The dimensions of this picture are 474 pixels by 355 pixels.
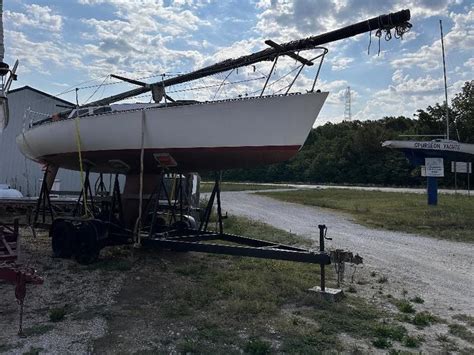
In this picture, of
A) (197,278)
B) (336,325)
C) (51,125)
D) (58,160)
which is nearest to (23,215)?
(58,160)

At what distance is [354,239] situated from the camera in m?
11.0

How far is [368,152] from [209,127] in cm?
5638

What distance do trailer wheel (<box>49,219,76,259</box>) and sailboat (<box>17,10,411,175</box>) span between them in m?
1.19

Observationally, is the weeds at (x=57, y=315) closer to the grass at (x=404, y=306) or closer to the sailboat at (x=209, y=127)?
the sailboat at (x=209, y=127)

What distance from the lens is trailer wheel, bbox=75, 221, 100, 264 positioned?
7.13 m

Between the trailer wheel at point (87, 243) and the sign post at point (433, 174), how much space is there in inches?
603

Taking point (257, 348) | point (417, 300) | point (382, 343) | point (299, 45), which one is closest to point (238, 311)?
point (257, 348)

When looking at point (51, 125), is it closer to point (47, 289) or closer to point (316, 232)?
point (47, 289)

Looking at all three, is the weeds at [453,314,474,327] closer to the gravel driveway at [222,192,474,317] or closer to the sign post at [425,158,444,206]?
the gravel driveway at [222,192,474,317]

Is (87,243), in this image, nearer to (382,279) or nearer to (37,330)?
(37,330)

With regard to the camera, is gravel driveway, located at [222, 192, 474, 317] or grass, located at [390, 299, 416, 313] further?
gravel driveway, located at [222, 192, 474, 317]

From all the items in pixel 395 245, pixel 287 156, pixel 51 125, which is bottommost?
pixel 395 245

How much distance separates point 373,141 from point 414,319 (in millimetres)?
57802

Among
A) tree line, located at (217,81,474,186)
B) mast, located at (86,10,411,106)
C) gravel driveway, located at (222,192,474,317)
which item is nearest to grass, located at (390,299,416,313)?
gravel driveway, located at (222,192,474,317)
